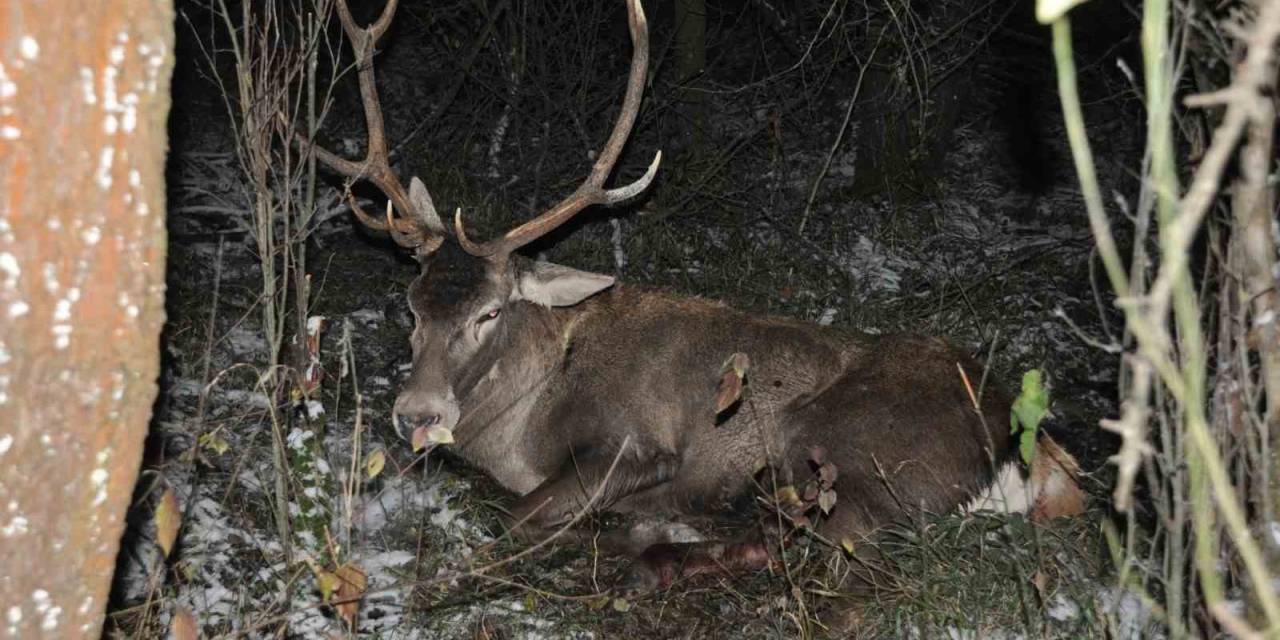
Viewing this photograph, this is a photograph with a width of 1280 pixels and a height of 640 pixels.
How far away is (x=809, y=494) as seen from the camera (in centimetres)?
507

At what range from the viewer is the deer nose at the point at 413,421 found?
19.2 ft

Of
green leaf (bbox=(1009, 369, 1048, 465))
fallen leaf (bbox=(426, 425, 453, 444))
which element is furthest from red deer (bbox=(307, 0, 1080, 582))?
green leaf (bbox=(1009, 369, 1048, 465))

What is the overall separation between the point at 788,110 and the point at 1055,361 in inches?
146

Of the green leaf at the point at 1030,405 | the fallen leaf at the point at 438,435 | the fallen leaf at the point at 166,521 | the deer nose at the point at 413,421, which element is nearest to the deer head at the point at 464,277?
the deer nose at the point at 413,421

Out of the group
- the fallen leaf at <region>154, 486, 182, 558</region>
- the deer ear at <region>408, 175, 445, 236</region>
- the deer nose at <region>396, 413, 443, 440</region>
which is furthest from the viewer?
the deer ear at <region>408, 175, 445, 236</region>

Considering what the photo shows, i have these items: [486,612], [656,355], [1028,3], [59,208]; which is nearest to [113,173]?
[59,208]

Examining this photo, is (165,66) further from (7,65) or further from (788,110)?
(788,110)

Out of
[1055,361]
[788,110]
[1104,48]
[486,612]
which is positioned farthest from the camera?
[1104,48]

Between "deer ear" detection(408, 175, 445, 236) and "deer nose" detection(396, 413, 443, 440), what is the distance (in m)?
1.21

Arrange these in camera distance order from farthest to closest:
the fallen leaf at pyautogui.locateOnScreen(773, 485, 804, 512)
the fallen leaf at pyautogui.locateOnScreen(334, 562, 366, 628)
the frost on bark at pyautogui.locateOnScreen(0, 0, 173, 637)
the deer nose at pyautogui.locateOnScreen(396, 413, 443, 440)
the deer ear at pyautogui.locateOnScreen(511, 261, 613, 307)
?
the deer ear at pyautogui.locateOnScreen(511, 261, 613, 307)
the deer nose at pyautogui.locateOnScreen(396, 413, 443, 440)
the fallen leaf at pyautogui.locateOnScreen(773, 485, 804, 512)
the fallen leaf at pyautogui.locateOnScreen(334, 562, 366, 628)
the frost on bark at pyautogui.locateOnScreen(0, 0, 173, 637)

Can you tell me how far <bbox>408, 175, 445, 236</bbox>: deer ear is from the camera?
675 centimetres

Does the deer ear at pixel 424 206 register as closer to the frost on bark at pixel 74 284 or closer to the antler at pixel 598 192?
the antler at pixel 598 192

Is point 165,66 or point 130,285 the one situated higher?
point 165,66

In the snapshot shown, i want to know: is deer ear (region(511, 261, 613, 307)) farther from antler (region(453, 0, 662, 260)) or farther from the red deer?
antler (region(453, 0, 662, 260))
